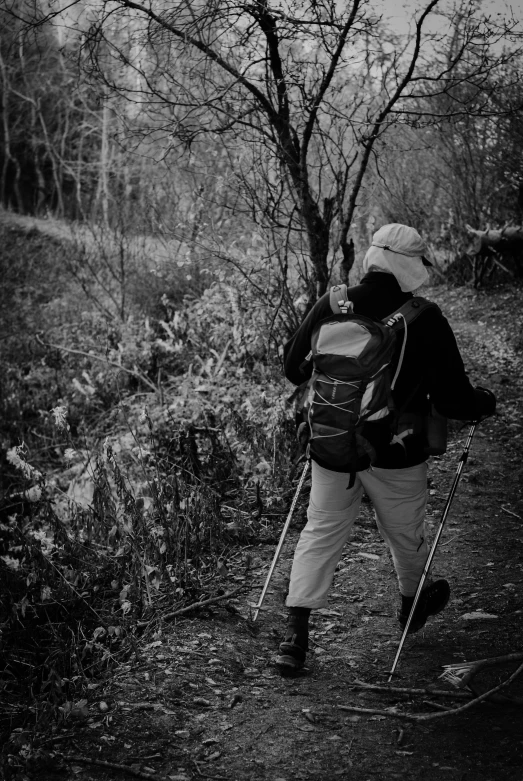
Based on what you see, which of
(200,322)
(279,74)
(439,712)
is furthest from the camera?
(200,322)

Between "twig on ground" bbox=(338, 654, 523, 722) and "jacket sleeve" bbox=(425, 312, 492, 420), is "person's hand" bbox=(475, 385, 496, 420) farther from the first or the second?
"twig on ground" bbox=(338, 654, 523, 722)

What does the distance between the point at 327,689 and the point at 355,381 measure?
140 cm

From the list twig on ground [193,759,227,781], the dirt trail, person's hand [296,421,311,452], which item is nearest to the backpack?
person's hand [296,421,311,452]

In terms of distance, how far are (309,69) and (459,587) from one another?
3806 millimetres

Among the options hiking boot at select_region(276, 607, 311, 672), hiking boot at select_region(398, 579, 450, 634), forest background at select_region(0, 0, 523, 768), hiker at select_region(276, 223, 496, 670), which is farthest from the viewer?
forest background at select_region(0, 0, 523, 768)

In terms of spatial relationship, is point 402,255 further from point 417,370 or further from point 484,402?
point 484,402

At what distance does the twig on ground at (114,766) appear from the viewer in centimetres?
287

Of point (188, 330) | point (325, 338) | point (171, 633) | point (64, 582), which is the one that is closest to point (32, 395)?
point (188, 330)

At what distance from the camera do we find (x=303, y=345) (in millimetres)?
3570

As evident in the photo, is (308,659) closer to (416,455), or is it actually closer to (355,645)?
(355,645)

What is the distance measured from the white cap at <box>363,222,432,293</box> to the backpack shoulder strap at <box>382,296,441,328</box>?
94 millimetres

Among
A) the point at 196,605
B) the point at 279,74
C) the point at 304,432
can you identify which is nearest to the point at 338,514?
the point at 304,432

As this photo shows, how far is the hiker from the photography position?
3334mm

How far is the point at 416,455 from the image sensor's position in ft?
11.3
